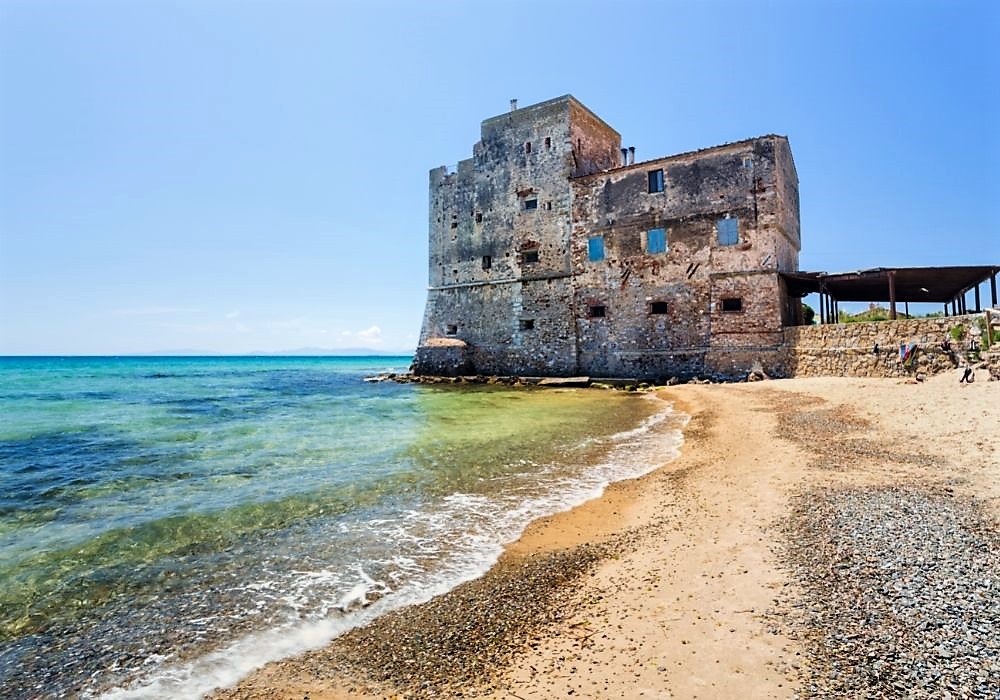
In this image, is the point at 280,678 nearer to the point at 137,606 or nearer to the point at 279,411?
the point at 137,606

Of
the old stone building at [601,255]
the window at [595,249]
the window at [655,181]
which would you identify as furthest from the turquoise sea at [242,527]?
the window at [655,181]

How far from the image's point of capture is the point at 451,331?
3256 cm

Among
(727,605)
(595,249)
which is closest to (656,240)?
(595,249)

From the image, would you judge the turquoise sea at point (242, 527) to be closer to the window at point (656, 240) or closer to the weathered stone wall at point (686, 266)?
the weathered stone wall at point (686, 266)

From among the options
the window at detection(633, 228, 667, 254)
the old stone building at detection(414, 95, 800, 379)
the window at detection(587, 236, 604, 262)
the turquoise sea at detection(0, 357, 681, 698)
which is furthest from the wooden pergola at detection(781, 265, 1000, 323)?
the turquoise sea at detection(0, 357, 681, 698)

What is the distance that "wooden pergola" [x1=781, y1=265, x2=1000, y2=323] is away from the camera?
19266mm

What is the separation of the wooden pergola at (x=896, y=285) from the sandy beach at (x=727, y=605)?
1574 cm

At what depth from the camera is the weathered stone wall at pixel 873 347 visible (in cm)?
1645

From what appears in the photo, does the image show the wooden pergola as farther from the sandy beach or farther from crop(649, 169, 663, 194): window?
the sandy beach

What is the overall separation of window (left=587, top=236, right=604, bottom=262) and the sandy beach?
69.3 ft

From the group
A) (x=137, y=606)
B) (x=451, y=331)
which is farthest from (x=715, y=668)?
(x=451, y=331)

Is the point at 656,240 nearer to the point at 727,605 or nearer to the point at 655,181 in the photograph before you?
the point at 655,181

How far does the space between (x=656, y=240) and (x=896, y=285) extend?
10.2 m

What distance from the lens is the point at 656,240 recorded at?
25.6m
